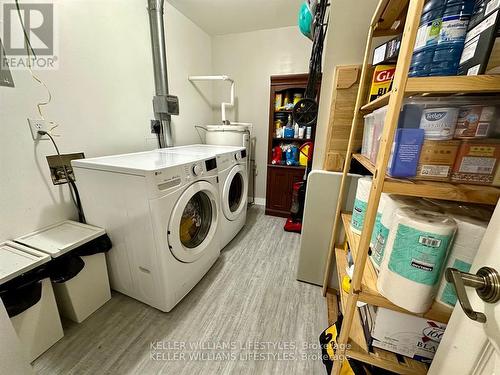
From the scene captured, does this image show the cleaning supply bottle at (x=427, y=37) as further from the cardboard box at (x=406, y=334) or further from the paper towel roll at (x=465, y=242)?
the cardboard box at (x=406, y=334)

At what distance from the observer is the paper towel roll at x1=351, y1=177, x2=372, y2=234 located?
2.94 feet

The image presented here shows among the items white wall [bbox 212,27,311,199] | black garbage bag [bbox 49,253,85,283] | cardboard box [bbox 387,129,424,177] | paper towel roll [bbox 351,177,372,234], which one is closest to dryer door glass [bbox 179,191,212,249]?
black garbage bag [bbox 49,253,85,283]

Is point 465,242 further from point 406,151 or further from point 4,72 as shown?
point 4,72

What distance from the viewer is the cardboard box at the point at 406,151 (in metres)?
0.54

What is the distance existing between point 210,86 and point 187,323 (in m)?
2.77

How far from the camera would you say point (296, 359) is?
1.07 m

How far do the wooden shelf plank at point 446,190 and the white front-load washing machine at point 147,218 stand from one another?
100 cm

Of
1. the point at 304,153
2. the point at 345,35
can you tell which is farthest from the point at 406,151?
the point at 304,153

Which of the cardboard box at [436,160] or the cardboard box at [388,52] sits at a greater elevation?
the cardboard box at [388,52]

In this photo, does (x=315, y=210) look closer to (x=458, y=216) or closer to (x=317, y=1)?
(x=458, y=216)

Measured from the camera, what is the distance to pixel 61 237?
45.9 inches

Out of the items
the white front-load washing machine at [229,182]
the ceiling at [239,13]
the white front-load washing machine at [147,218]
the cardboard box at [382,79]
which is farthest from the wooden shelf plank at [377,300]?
the ceiling at [239,13]

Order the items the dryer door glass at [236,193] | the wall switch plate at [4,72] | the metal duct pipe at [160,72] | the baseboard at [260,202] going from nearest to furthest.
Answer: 1. the wall switch plate at [4,72]
2. the metal duct pipe at [160,72]
3. the dryer door glass at [236,193]
4. the baseboard at [260,202]

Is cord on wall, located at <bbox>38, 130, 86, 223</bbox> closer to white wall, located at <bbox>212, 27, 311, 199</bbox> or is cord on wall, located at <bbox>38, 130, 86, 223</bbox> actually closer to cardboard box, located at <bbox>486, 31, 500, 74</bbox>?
cardboard box, located at <bbox>486, 31, 500, 74</bbox>
